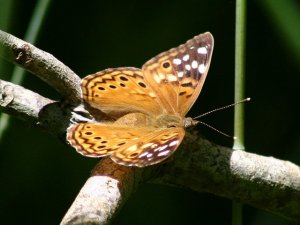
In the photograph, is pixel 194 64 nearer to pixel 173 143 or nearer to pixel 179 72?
pixel 179 72

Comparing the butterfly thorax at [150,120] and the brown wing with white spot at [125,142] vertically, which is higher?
the butterfly thorax at [150,120]

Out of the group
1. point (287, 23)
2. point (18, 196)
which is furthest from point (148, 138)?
point (18, 196)

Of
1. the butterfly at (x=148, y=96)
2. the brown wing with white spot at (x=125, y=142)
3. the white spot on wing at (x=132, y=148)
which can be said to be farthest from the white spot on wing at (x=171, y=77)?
the white spot on wing at (x=132, y=148)

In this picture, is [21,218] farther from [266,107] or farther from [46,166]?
[266,107]

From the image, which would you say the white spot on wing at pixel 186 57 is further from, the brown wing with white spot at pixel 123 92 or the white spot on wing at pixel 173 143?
the white spot on wing at pixel 173 143

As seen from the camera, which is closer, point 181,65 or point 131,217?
point 181,65

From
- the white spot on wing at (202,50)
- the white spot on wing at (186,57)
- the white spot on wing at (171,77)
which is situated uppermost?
the white spot on wing at (202,50)

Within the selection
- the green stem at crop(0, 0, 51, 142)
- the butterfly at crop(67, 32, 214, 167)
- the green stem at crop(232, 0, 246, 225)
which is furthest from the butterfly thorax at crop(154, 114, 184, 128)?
the green stem at crop(0, 0, 51, 142)
